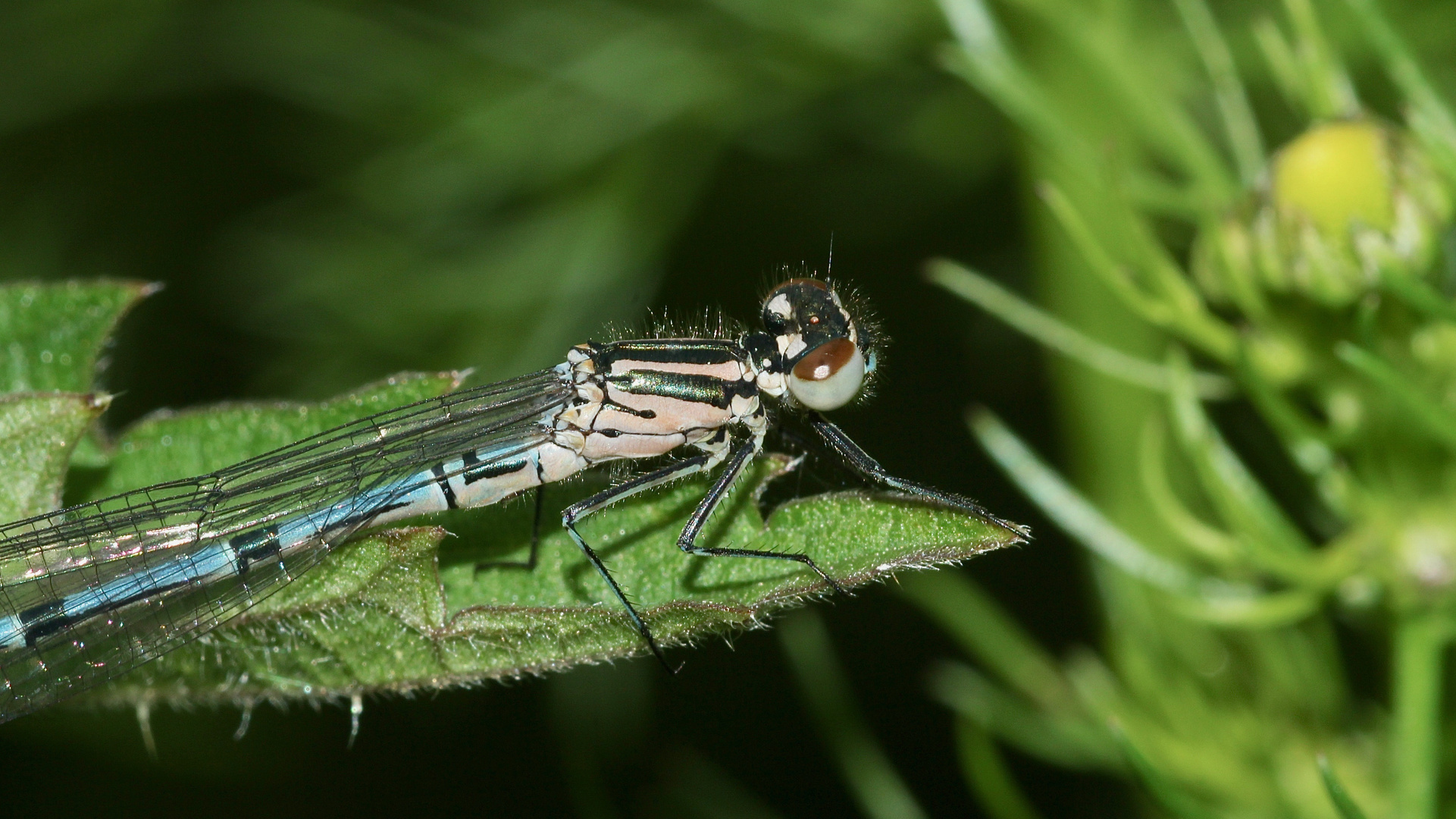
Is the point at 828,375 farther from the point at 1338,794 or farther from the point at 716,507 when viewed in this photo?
the point at 1338,794

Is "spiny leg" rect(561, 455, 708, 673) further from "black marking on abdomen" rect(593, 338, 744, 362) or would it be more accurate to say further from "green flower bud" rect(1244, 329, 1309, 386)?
"green flower bud" rect(1244, 329, 1309, 386)

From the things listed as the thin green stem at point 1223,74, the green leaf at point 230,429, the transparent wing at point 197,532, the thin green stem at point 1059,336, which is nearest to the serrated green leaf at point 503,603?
the transparent wing at point 197,532

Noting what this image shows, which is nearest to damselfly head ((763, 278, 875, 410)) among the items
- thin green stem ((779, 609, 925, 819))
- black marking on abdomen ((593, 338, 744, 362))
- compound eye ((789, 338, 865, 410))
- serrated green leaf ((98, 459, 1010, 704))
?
compound eye ((789, 338, 865, 410))

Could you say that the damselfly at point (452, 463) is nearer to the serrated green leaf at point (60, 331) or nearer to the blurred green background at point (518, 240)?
the serrated green leaf at point (60, 331)

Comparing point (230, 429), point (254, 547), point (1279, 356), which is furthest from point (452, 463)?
point (1279, 356)

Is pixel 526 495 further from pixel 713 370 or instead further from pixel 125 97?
pixel 125 97

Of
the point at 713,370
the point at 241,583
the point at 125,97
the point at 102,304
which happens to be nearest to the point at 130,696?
the point at 241,583
